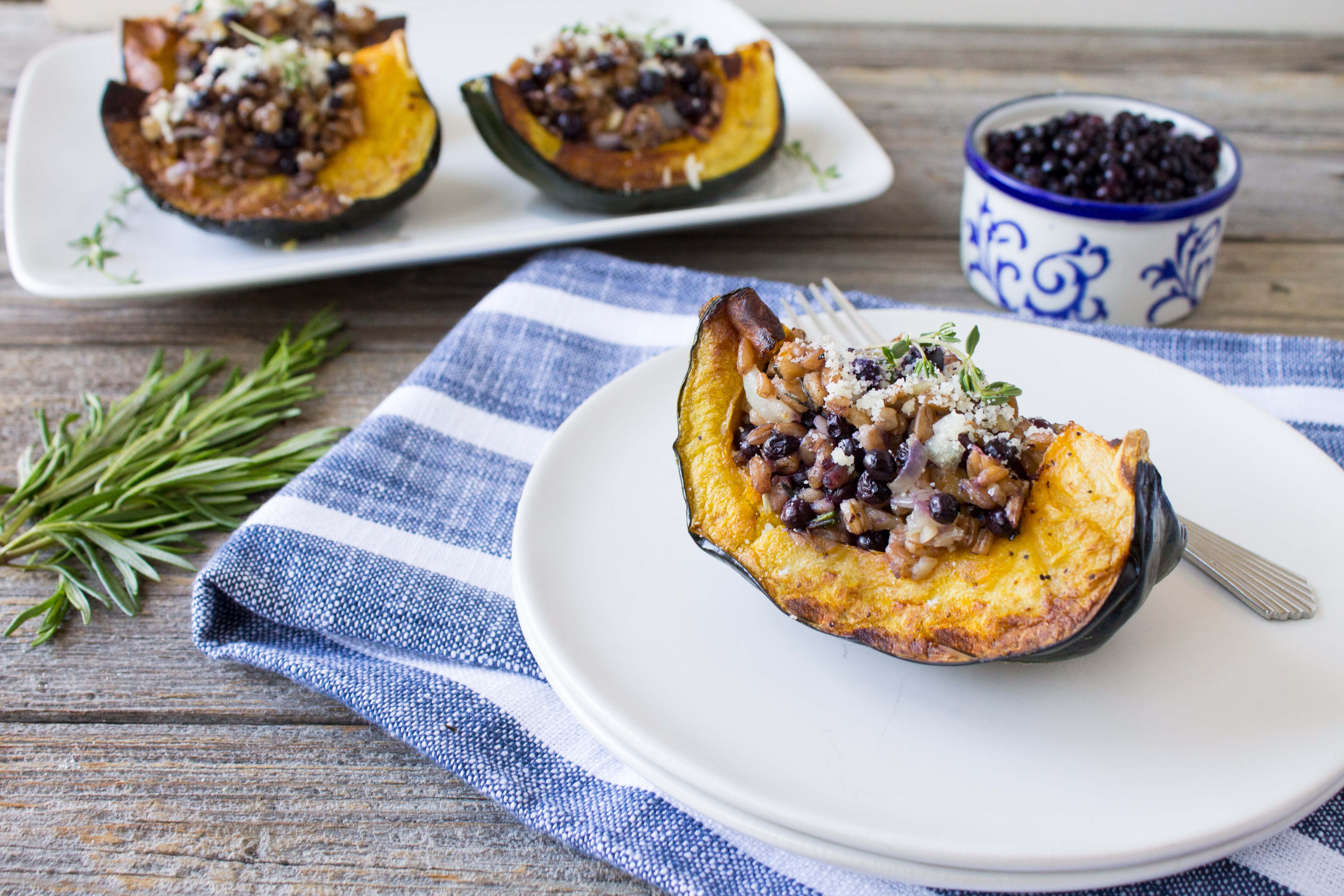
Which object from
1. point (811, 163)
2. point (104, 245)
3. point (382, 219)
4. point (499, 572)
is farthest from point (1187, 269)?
point (104, 245)

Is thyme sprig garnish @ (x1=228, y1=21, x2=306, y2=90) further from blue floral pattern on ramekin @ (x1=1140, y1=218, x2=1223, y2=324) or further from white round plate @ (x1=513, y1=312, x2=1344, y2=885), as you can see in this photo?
blue floral pattern on ramekin @ (x1=1140, y1=218, x2=1223, y2=324)

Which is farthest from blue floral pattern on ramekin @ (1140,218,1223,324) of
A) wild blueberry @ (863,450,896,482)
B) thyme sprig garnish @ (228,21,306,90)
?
thyme sprig garnish @ (228,21,306,90)

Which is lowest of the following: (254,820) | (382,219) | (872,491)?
(254,820)

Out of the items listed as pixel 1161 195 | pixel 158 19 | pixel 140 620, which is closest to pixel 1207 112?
pixel 1161 195

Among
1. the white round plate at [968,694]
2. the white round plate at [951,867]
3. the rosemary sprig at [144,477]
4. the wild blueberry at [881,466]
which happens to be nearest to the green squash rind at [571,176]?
the rosemary sprig at [144,477]

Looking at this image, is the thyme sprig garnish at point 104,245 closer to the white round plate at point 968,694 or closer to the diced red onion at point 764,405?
the white round plate at point 968,694

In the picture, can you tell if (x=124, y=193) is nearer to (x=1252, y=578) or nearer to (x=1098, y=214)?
(x=1098, y=214)
